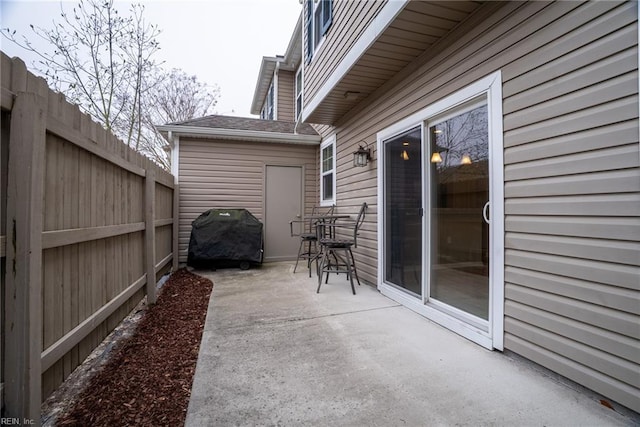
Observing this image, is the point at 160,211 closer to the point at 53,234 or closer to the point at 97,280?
the point at 97,280

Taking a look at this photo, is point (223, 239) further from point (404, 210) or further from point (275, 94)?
point (275, 94)

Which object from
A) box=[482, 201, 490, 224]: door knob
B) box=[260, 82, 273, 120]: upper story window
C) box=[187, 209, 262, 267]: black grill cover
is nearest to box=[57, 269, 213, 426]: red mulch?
box=[187, 209, 262, 267]: black grill cover

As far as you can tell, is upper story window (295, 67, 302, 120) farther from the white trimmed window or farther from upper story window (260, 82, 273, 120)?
the white trimmed window

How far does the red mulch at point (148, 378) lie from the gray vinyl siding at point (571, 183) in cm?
216

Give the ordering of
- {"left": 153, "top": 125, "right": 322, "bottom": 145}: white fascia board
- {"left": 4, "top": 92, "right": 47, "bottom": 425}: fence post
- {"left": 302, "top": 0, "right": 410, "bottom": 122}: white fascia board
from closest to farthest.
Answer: {"left": 4, "top": 92, "right": 47, "bottom": 425}: fence post → {"left": 302, "top": 0, "right": 410, "bottom": 122}: white fascia board → {"left": 153, "top": 125, "right": 322, "bottom": 145}: white fascia board

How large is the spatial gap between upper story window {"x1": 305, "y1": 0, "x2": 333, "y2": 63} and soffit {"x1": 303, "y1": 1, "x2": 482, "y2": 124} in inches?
45.3

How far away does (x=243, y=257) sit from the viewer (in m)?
5.20

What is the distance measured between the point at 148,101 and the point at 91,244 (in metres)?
9.16

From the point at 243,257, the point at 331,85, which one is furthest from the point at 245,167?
the point at 331,85

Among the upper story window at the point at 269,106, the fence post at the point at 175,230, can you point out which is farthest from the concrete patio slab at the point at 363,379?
the upper story window at the point at 269,106

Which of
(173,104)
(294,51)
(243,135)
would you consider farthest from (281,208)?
(173,104)

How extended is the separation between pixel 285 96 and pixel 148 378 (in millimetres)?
7951

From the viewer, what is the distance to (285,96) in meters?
8.49

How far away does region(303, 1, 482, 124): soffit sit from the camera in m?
2.32
